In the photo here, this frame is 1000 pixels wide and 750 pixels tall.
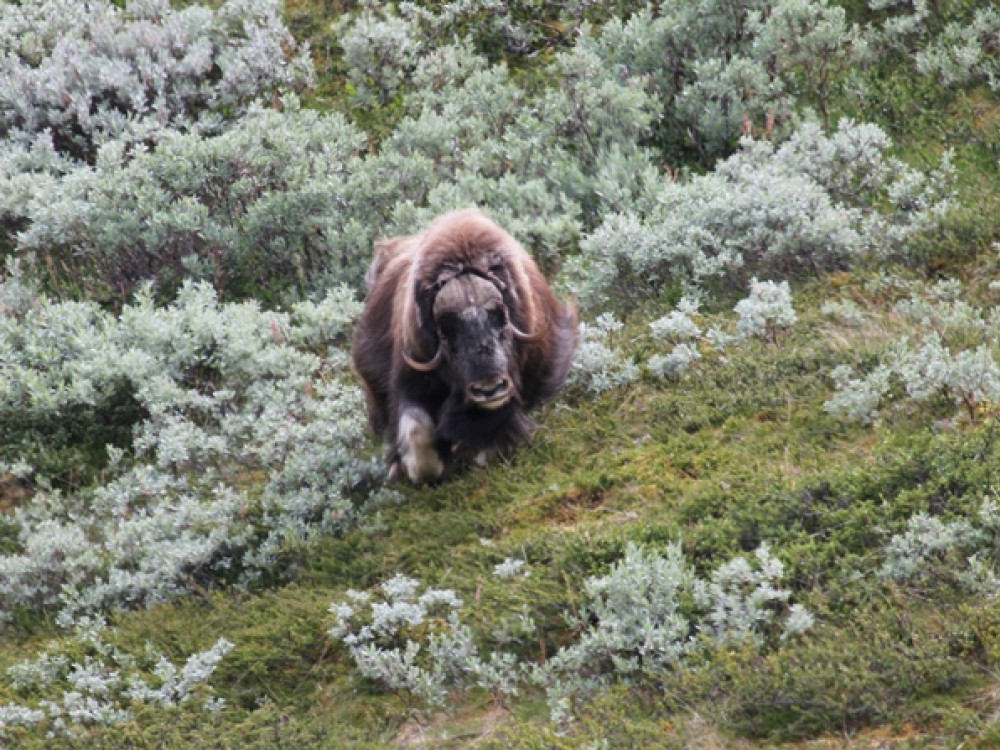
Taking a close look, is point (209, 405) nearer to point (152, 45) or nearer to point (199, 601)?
point (199, 601)

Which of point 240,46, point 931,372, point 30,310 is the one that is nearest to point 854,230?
point 931,372

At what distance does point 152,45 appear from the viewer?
14.3 meters

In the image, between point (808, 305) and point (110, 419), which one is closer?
point (808, 305)

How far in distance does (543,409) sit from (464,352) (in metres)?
1.08

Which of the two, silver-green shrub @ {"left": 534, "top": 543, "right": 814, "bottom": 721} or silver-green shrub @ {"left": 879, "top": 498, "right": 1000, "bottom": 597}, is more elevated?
silver-green shrub @ {"left": 879, "top": 498, "right": 1000, "bottom": 597}

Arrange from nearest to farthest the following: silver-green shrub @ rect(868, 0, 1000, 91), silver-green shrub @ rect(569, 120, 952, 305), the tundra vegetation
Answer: the tundra vegetation < silver-green shrub @ rect(569, 120, 952, 305) < silver-green shrub @ rect(868, 0, 1000, 91)

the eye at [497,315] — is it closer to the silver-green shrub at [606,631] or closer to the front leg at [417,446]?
the front leg at [417,446]

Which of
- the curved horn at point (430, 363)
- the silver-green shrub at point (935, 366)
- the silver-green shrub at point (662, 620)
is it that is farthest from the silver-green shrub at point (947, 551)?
the curved horn at point (430, 363)

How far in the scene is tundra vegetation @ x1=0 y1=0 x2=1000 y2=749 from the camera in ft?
19.1

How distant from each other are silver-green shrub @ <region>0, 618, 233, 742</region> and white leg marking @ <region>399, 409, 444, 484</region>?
5.35ft

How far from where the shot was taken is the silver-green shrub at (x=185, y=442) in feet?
26.2

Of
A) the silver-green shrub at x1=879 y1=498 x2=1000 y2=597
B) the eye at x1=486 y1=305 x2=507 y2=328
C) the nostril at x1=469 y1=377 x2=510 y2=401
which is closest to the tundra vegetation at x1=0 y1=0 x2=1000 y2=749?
the silver-green shrub at x1=879 y1=498 x2=1000 y2=597

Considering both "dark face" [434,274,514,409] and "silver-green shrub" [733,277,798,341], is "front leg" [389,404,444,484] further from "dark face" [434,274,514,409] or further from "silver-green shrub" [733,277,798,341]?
"silver-green shrub" [733,277,798,341]

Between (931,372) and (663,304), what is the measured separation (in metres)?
3.01
